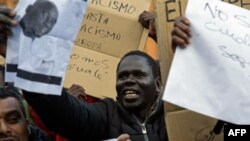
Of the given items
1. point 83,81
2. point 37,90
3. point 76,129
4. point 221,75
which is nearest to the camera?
point 37,90

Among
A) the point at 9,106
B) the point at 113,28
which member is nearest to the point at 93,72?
the point at 113,28

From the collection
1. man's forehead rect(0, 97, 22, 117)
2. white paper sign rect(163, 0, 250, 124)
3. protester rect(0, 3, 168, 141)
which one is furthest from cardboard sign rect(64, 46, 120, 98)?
white paper sign rect(163, 0, 250, 124)

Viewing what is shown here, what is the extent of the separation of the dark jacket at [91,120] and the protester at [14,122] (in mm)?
223

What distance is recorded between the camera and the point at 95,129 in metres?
2.42

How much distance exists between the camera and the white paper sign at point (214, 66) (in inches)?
80.4

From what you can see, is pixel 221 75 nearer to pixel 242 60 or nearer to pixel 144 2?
pixel 242 60

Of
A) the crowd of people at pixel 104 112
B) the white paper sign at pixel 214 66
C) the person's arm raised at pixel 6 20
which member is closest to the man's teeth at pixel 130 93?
the crowd of people at pixel 104 112

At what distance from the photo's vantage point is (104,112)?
2.52 m

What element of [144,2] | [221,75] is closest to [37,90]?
[221,75]

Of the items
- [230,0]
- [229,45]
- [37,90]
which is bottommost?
[37,90]

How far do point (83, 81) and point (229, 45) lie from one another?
1.15 meters

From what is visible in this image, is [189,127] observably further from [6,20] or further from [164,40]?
[6,20]

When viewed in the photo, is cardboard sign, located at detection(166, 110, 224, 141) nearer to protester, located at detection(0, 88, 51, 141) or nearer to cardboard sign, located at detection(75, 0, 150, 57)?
protester, located at detection(0, 88, 51, 141)

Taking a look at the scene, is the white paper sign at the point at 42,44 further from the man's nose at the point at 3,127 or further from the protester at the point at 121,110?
the man's nose at the point at 3,127
